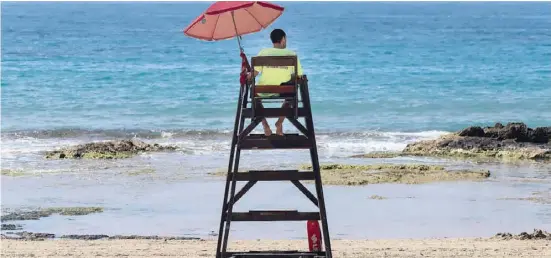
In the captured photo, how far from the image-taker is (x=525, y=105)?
3422 centimetres

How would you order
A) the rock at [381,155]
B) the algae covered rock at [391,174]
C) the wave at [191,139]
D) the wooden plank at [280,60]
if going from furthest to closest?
1. the wave at [191,139]
2. the rock at [381,155]
3. the algae covered rock at [391,174]
4. the wooden plank at [280,60]

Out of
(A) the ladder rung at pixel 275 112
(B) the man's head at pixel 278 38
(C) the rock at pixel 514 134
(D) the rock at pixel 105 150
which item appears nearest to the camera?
(A) the ladder rung at pixel 275 112

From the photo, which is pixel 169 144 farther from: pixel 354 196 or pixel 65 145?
pixel 354 196

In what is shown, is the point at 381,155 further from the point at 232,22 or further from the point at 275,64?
the point at 275,64

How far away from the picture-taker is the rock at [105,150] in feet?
69.7

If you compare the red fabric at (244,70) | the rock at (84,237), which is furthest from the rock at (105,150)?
the red fabric at (244,70)

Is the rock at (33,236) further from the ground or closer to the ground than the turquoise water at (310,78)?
further from the ground

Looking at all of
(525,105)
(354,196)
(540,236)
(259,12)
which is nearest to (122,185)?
(354,196)

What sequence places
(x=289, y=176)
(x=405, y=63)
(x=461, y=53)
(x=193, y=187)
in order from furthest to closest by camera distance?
(x=461, y=53) < (x=405, y=63) < (x=193, y=187) < (x=289, y=176)

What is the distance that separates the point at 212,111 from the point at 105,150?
11.1 meters

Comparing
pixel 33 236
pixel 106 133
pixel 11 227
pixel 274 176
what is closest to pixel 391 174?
pixel 11 227

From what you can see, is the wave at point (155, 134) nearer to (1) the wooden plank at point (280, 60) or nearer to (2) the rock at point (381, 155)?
(2) the rock at point (381, 155)

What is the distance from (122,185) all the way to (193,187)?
1176 mm

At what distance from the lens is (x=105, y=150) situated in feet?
71.3
